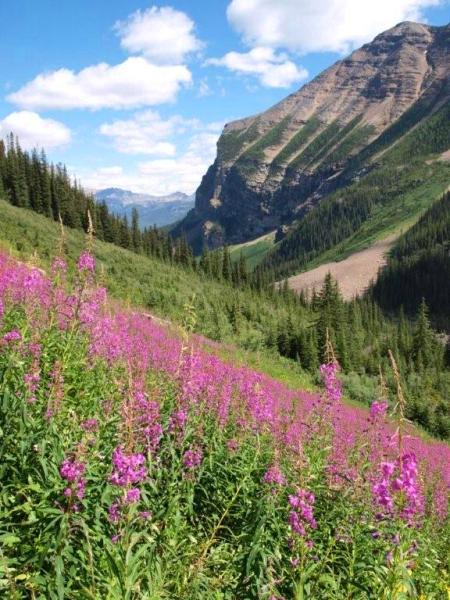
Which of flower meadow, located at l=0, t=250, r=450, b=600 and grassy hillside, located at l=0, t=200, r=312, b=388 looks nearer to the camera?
flower meadow, located at l=0, t=250, r=450, b=600

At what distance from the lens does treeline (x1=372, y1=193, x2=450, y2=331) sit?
147125 mm

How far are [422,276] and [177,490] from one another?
540 feet

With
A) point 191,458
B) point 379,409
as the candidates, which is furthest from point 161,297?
point 191,458

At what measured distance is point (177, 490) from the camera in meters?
5.02

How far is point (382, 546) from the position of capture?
4977mm

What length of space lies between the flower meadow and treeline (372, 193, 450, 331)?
139577mm

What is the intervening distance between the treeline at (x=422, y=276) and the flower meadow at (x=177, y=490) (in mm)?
139577

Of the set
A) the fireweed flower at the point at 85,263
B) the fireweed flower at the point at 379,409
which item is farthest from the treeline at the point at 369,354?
the fireweed flower at the point at 85,263

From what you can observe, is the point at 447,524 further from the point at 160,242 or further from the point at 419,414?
the point at 160,242

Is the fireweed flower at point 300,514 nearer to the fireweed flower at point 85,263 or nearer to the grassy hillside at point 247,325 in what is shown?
the fireweed flower at point 85,263

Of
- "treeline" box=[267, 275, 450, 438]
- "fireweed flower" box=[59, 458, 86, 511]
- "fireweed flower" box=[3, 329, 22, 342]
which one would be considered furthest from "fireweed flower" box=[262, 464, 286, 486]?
"treeline" box=[267, 275, 450, 438]

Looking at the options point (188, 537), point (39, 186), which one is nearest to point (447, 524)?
point (188, 537)

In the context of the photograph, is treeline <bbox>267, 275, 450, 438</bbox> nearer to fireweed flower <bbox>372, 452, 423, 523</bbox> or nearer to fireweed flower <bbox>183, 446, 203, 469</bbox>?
fireweed flower <bbox>183, 446, 203, 469</bbox>

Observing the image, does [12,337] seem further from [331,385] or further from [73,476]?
[331,385]
